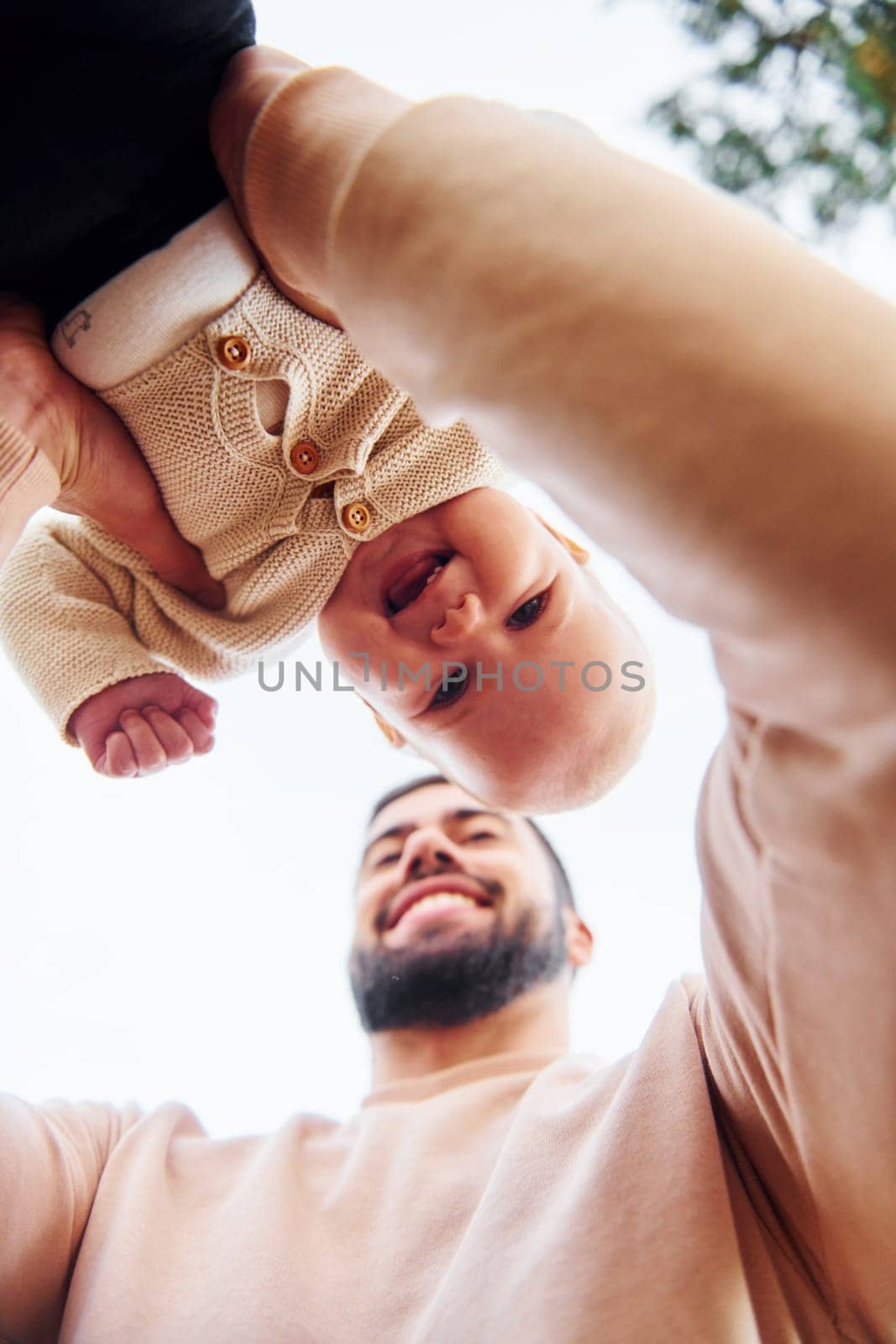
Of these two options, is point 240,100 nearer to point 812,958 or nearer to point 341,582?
point 341,582

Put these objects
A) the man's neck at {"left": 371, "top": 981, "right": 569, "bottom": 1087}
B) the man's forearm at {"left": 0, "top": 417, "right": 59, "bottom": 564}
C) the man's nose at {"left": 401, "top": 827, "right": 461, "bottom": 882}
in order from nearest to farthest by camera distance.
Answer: the man's forearm at {"left": 0, "top": 417, "right": 59, "bottom": 564} → the man's neck at {"left": 371, "top": 981, "right": 569, "bottom": 1087} → the man's nose at {"left": 401, "top": 827, "right": 461, "bottom": 882}

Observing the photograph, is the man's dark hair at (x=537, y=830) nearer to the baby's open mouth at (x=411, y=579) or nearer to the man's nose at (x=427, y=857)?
the man's nose at (x=427, y=857)

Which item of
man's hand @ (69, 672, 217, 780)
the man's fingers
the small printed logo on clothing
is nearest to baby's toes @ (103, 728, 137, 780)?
man's hand @ (69, 672, 217, 780)

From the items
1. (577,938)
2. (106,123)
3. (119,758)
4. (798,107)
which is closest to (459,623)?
(119,758)

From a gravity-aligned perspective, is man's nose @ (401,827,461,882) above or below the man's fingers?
below

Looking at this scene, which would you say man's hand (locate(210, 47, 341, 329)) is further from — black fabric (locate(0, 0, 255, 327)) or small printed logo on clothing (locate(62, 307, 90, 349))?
small printed logo on clothing (locate(62, 307, 90, 349))

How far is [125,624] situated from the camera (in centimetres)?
94

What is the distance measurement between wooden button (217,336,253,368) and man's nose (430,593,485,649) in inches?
10.4

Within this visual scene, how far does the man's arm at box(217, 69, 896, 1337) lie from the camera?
29cm

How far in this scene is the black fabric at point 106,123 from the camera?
62 cm

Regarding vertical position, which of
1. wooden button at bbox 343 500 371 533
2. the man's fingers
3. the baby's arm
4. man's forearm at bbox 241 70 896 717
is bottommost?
the baby's arm

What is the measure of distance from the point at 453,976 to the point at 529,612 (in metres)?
0.52

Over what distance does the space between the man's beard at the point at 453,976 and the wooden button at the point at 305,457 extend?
621 mm

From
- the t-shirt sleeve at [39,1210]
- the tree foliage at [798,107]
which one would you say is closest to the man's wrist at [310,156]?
the tree foliage at [798,107]
